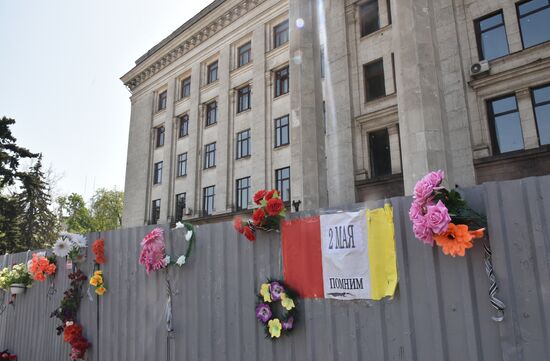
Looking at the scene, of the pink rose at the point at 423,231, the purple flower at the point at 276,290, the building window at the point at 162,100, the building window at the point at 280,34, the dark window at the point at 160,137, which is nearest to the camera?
the pink rose at the point at 423,231

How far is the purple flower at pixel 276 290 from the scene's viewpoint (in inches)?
177

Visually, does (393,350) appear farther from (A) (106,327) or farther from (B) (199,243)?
(A) (106,327)

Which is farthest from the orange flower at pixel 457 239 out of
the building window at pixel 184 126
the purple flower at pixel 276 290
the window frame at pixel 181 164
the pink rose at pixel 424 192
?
the building window at pixel 184 126

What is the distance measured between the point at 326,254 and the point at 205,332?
2.14m

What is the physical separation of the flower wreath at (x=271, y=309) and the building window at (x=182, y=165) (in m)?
28.6

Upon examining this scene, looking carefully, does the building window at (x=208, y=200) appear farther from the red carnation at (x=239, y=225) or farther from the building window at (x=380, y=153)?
the red carnation at (x=239, y=225)

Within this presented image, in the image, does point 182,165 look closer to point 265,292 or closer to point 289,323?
point 265,292

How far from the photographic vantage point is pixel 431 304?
3455 mm

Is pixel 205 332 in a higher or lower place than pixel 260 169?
lower

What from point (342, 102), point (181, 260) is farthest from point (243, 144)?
point (181, 260)

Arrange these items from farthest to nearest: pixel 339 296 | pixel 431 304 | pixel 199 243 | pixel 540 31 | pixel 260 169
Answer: pixel 260 169 < pixel 540 31 < pixel 199 243 < pixel 339 296 < pixel 431 304

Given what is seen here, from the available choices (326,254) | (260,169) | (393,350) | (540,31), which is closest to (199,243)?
(326,254)

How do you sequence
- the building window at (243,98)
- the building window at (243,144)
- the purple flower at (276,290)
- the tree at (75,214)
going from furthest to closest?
1. the tree at (75,214)
2. the building window at (243,98)
3. the building window at (243,144)
4. the purple flower at (276,290)

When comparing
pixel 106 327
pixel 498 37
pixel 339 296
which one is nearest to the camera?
pixel 339 296
